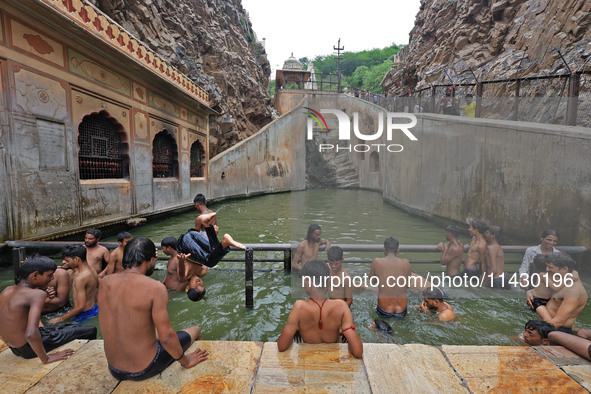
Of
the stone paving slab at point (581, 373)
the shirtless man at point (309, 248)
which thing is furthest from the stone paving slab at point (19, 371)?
the stone paving slab at point (581, 373)

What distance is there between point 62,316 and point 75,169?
5307 mm

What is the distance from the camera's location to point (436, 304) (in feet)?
15.3

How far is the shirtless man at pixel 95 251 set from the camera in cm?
495

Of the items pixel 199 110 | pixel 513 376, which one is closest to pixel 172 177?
pixel 199 110

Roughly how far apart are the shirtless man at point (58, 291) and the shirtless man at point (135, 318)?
2910 millimetres

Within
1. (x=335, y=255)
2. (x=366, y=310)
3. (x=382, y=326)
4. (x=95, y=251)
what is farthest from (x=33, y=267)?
(x=366, y=310)

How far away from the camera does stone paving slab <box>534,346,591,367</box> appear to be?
104 inches

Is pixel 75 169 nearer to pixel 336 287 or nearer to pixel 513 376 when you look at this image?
pixel 336 287

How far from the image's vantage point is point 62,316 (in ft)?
14.0

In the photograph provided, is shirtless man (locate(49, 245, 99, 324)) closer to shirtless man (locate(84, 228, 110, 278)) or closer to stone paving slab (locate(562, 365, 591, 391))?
shirtless man (locate(84, 228, 110, 278))

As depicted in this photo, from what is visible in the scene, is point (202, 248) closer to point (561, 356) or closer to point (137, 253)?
point (137, 253)

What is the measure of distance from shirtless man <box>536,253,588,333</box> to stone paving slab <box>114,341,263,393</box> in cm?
376

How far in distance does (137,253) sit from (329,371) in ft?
6.09

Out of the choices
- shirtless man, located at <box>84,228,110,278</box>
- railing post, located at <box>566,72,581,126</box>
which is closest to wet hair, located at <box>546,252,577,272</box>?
railing post, located at <box>566,72,581,126</box>
